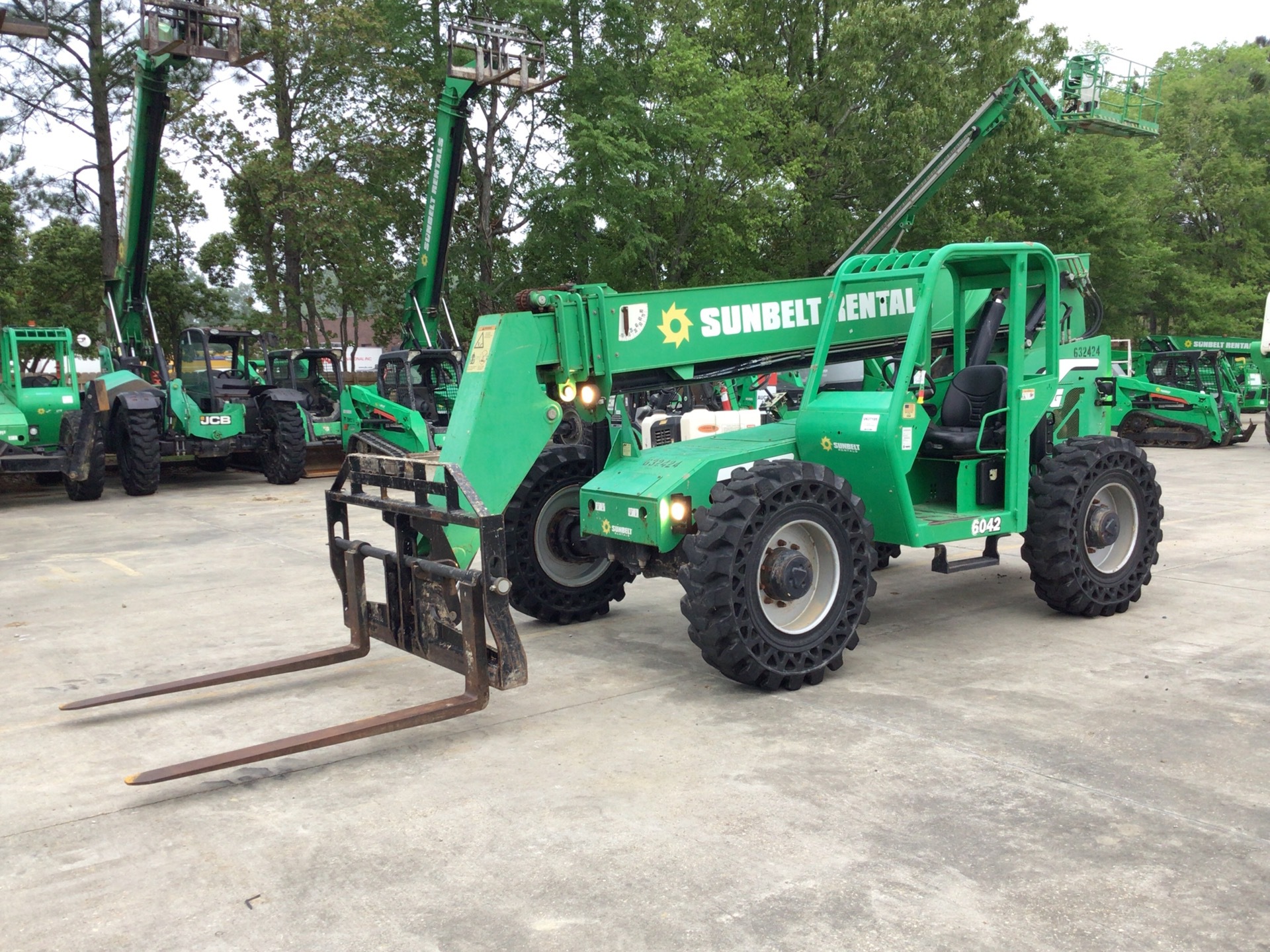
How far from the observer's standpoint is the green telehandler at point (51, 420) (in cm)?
1516

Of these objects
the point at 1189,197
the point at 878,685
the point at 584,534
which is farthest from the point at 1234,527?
the point at 1189,197

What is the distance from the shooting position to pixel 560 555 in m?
7.42

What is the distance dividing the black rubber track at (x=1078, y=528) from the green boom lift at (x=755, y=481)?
0.06 ft

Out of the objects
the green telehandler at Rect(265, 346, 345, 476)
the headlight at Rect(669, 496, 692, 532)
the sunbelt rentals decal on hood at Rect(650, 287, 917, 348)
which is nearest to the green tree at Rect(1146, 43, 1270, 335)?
the green telehandler at Rect(265, 346, 345, 476)

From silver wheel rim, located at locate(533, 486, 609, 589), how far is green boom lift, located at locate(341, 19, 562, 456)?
8598mm

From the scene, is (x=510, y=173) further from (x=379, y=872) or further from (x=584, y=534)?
(x=379, y=872)

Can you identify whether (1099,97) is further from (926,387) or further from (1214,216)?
(1214,216)

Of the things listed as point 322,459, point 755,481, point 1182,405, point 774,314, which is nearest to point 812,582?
point 755,481

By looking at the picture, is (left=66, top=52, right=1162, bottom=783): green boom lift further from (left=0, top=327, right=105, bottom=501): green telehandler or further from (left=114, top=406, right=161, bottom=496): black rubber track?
(left=114, top=406, right=161, bottom=496): black rubber track

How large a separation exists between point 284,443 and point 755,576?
13298mm

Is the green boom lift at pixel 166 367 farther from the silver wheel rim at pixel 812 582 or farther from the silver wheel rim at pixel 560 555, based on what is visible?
the silver wheel rim at pixel 812 582

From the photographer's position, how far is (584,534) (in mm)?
6668

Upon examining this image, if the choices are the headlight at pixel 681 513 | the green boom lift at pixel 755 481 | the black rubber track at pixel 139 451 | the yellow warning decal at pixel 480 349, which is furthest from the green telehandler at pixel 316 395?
the headlight at pixel 681 513

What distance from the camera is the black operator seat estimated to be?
680 cm
